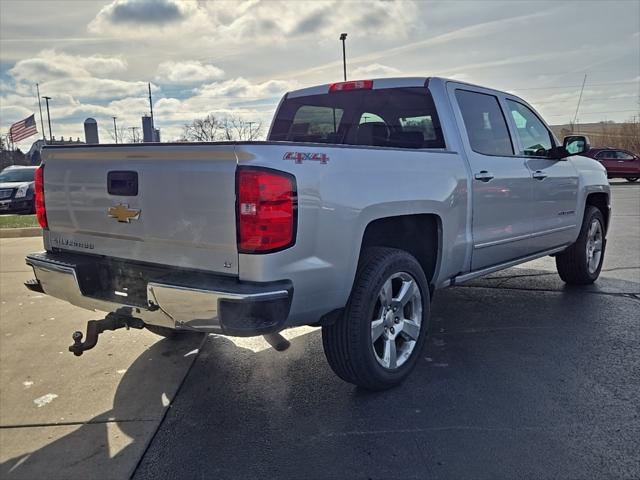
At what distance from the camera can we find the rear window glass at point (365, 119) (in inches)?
169

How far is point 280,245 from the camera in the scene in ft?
8.76

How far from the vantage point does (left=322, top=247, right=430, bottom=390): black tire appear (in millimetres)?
3199

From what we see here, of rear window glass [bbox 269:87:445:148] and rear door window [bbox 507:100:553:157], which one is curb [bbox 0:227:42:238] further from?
rear door window [bbox 507:100:553:157]

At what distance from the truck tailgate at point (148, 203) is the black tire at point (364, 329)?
2.82ft

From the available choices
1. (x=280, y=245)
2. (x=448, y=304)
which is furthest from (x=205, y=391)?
(x=448, y=304)

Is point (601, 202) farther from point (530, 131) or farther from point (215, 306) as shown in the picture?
point (215, 306)

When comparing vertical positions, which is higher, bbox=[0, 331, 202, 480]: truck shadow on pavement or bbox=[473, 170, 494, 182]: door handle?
bbox=[473, 170, 494, 182]: door handle

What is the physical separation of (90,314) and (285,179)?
355cm

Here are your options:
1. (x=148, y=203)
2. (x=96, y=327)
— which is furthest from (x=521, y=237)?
(x=96, y=327)

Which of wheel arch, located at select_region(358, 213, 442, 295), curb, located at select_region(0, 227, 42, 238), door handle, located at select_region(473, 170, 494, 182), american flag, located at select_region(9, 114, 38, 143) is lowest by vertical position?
curb, located at select_region(0, 227, 42, 238)

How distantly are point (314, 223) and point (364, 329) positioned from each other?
790mm

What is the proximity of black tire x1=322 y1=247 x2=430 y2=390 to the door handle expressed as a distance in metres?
1.03

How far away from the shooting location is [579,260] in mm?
5891

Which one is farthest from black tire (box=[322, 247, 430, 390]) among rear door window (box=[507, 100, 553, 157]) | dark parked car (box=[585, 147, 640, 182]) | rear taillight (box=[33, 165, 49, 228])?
dark parked car (box=[585, 147, 640, 182])
